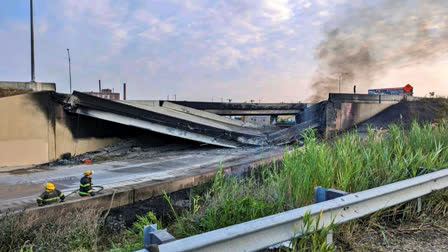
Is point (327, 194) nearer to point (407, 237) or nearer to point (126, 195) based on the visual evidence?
point (407, 237)

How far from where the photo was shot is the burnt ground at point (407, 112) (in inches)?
672

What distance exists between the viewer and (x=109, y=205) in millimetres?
6867

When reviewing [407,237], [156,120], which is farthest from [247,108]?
[407,237]

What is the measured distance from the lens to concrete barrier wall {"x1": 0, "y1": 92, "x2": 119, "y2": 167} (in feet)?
42.4

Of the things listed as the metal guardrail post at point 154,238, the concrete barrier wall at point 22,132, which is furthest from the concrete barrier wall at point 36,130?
the metal guardrail post at point 154,238

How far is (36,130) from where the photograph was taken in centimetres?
1388

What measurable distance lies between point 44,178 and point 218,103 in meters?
14.7

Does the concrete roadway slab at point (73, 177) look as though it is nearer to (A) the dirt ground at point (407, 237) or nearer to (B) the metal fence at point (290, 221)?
(B) the metal fence at point (290, 221)

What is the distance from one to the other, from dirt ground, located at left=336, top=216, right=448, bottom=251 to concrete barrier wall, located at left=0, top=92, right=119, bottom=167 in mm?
14540

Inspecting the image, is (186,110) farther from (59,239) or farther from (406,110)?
(59,239)

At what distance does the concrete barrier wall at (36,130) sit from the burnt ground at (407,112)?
15789 millimetres

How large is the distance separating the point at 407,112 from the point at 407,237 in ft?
62.2

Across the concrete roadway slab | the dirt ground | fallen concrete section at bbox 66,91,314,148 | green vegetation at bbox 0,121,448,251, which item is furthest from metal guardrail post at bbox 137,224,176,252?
fallen concrete section at bbox 66,91,314,148

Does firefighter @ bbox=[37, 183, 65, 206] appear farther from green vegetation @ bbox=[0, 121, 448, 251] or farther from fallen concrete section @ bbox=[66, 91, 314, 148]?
fallen concrete section @ bbox=[66, 91, 314, 148]
